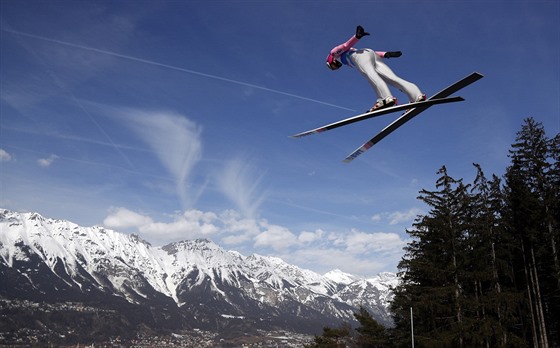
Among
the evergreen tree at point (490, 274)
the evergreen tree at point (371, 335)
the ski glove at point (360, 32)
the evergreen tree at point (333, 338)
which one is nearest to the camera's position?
the ski glove at point (360, 32)

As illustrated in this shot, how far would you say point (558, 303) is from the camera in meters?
28.0

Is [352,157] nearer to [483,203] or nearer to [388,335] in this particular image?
[483,203]

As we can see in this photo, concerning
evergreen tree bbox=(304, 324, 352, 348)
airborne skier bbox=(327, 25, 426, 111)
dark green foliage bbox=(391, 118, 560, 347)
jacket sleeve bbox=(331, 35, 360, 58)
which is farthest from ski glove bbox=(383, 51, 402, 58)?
evergreen tree bbox=(304, 324, 352, 348)

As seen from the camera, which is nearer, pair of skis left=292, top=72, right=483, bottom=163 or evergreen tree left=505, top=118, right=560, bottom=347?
pair of skis left=292, top=72, right=483, bottom=163

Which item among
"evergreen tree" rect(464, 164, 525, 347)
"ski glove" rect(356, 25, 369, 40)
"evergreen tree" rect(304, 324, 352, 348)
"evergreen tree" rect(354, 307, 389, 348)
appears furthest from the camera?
"evergreen tree" rect(304, 324, 352, 348)

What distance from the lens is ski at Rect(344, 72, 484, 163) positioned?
24.7ft

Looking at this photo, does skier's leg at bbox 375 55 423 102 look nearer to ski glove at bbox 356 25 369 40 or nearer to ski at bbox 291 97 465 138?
ski at bbox 291 97 465 138

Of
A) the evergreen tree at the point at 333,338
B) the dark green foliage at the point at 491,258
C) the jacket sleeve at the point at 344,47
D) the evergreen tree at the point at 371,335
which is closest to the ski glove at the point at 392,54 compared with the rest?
the jacket sleeve at the point at 344,47

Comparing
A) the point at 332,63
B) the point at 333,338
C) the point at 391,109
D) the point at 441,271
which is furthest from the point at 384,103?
the point at 333,338

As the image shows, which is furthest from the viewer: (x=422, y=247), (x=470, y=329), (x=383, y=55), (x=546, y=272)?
(x=422, y=247)

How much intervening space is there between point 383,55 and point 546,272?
28.4 meters

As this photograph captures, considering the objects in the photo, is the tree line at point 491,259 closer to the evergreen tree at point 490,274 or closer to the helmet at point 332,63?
the evergreen tree at point 490,274

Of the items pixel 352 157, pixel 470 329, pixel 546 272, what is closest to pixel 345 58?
pixel 352 157

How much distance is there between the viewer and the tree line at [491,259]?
25.4m
